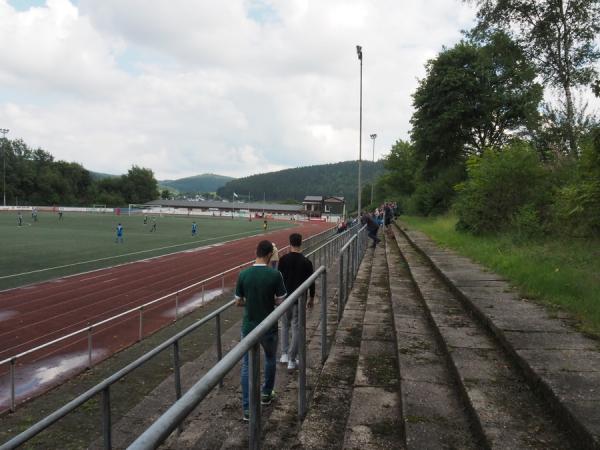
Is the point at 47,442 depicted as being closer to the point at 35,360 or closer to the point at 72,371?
the point at 72,371

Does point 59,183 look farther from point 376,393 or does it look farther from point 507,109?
point 376,393

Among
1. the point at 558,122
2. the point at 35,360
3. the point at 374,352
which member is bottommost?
the point at 35,360

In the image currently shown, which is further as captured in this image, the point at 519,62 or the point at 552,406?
the point at 519,62

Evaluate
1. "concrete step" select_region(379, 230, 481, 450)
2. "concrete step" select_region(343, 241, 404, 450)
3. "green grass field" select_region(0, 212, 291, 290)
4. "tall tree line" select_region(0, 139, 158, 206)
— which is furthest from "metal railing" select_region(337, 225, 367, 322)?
"tall tree line" select_region(0, 139, 158, 206)

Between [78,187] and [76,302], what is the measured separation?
426 feet

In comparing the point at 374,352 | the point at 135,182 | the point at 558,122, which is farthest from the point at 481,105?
the point at 135,182

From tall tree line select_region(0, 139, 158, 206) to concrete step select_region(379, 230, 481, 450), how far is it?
119061mm

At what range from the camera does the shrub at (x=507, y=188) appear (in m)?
12.8

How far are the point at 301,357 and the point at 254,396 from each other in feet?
4.48

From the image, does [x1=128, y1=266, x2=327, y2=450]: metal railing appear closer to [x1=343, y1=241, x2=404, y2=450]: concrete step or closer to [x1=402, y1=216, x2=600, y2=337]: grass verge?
[x1=343, y1=241, x2=404, y2=450]: concrete step

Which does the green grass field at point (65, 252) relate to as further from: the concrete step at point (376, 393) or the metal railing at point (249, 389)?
the metal railing at point (249, 389)

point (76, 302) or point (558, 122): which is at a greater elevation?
point (558, 122)

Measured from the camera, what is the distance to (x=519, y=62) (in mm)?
15477

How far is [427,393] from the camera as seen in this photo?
3.47 m
